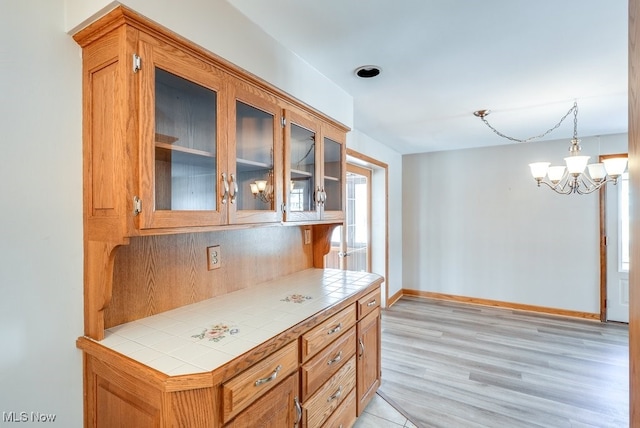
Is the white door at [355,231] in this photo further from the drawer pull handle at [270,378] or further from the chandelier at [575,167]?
the drawer pull handle at [270,378]

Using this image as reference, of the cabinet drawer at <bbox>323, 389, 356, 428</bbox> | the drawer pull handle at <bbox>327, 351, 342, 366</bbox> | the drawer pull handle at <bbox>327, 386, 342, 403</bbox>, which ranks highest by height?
the drawer pull handle at <bbox>327, 351, 342, 366</bbox>

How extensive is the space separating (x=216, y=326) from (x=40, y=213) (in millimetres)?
760

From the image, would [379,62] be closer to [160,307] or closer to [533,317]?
[160,307]

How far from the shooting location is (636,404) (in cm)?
72

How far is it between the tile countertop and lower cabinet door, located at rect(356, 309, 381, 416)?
325mm

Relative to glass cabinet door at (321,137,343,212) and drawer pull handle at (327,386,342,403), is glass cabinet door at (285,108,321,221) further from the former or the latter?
drawer pull handle at (327,386,342,403)

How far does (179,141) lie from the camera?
4.08 feet

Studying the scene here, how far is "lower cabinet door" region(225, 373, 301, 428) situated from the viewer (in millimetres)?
1129

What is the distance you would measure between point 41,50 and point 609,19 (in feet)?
8.11

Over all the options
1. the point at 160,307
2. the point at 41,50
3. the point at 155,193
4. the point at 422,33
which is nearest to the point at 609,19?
the point at 422,33

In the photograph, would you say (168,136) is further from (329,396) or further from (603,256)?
(603,256)

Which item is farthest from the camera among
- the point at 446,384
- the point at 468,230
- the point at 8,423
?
the point at 468,230

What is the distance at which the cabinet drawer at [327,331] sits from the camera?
1.45 metres

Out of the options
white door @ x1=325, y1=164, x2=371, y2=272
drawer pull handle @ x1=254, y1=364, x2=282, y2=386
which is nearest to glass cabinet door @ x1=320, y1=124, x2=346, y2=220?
drawer pull handle @ x1=254, y1=364, x2=282, y2=386
